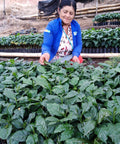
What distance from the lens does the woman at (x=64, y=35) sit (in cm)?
200

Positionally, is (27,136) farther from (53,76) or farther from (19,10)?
(19,10)

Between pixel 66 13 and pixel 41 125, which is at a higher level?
pixel 66 13

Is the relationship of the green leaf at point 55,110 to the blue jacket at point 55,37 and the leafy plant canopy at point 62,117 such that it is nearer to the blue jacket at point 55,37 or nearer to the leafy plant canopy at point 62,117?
the leafy plant canopy at point 62,117

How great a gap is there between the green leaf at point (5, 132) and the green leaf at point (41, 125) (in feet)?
0.49

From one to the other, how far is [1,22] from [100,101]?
1689cm

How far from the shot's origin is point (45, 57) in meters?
1.71

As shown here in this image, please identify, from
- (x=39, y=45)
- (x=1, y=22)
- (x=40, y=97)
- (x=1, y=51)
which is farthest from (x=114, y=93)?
(x=1, y=22)

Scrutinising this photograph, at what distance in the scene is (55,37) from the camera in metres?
2.20

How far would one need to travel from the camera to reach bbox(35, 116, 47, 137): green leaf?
76cm

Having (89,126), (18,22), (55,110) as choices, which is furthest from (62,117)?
(18,22)

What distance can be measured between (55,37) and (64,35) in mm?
169

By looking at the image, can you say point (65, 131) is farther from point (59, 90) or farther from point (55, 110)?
point (59, 90)

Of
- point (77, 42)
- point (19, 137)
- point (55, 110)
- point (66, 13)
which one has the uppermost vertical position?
point (66, 13)

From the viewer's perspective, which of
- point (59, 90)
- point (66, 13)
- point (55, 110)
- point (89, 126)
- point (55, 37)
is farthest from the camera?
point (55, 37)
